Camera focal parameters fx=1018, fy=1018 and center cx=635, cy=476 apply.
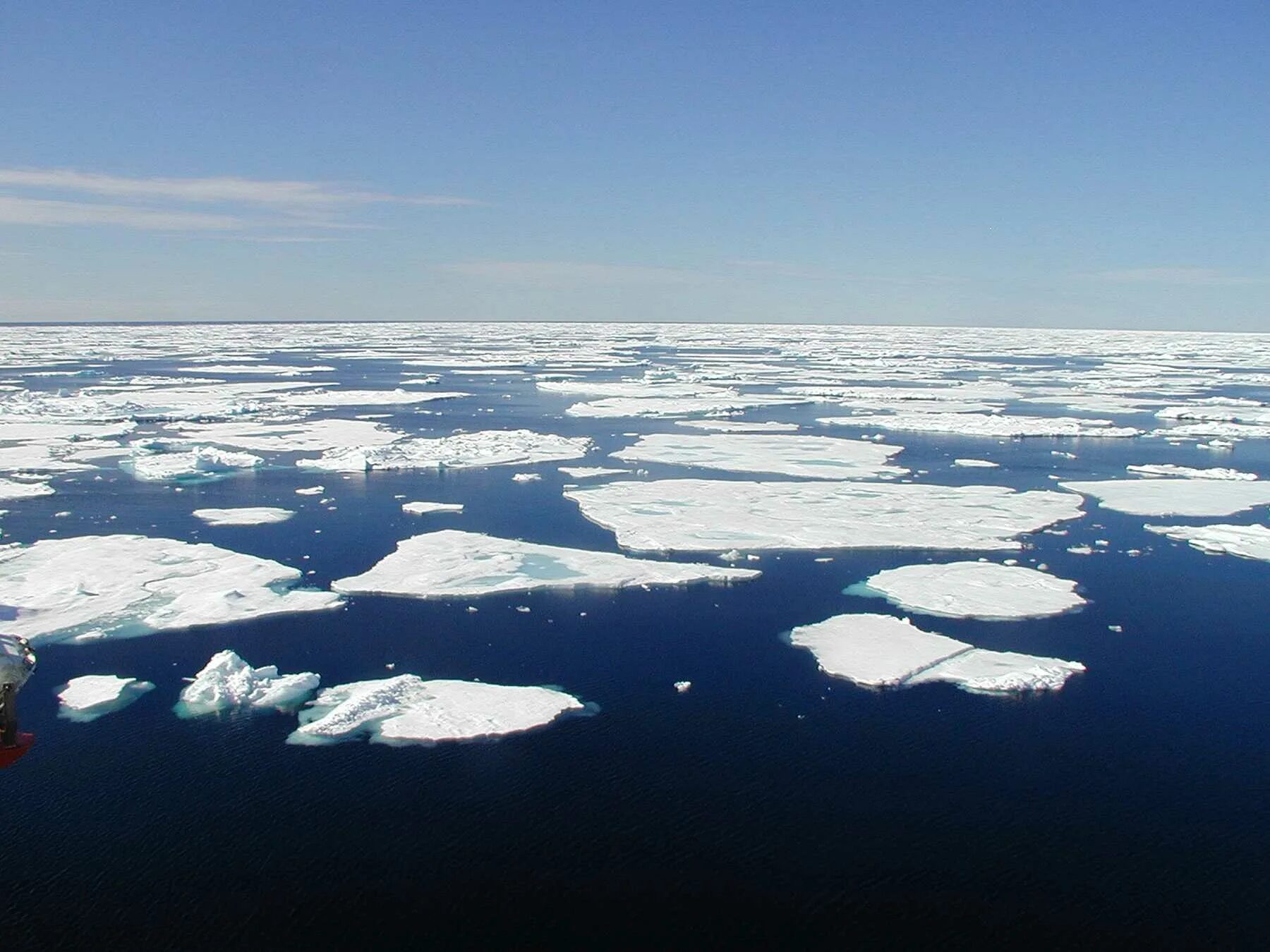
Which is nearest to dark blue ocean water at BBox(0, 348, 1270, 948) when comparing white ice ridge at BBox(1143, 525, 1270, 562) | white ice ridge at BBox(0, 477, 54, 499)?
white ice ridge at BBox(1143, 525, 1270, 562)

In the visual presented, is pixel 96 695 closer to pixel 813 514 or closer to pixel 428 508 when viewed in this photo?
pixel 428 508

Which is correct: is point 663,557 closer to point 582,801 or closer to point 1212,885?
point 582,801

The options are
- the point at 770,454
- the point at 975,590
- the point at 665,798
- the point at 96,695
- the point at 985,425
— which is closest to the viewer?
the point at 665,798

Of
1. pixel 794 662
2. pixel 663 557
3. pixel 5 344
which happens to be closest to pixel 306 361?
pixel 5 344

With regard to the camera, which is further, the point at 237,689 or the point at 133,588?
the point at 133,588

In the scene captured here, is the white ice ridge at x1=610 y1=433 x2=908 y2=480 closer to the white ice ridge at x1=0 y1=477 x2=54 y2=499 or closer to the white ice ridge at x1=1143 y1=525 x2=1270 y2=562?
the white ice ridge at x1=1143 y1=525 x2=1270 y2=562

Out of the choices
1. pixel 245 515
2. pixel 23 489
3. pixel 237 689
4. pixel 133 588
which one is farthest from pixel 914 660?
pixel 23 489

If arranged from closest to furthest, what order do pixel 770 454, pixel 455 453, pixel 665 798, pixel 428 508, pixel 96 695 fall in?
pixel 665 798, pixel 96 695, pixel 428 508, pixel 455 453, pixel 770 454
